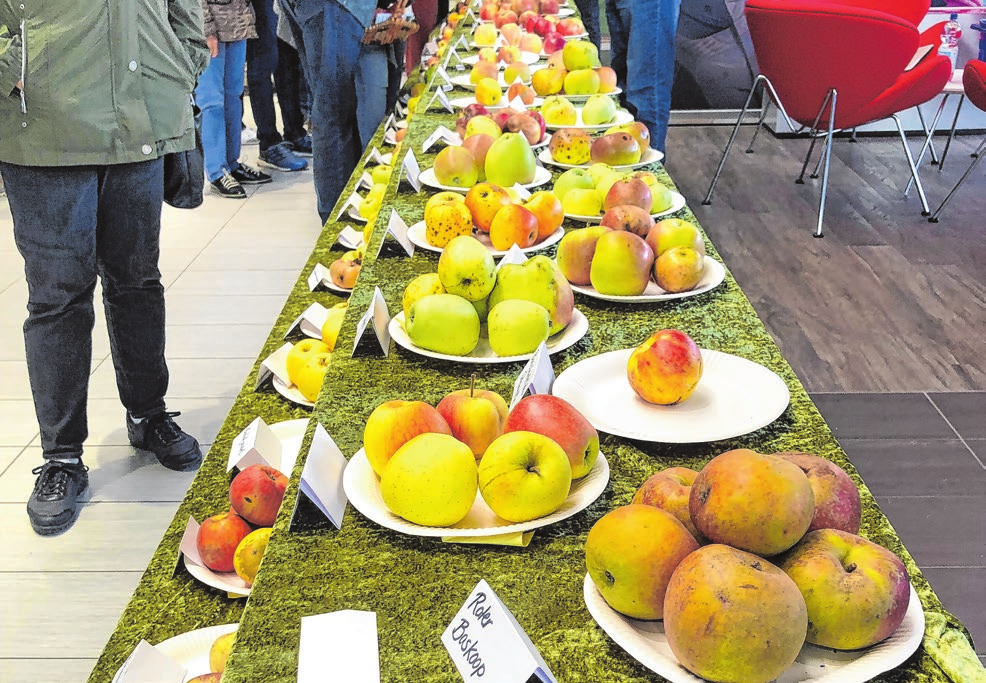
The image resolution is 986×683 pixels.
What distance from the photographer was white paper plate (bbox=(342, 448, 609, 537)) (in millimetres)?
881

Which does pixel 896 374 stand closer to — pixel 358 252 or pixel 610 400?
pixel 358 252

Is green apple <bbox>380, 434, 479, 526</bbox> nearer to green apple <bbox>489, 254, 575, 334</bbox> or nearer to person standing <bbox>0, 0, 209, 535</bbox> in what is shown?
green apple <bbox>489, 254, 575, 334</bbox>

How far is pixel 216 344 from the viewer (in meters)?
3.21

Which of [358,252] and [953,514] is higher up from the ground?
[358,252]

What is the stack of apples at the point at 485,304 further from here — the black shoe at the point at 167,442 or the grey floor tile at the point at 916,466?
the grey floor tile at the point at 916,466

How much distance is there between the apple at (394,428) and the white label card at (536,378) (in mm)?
118

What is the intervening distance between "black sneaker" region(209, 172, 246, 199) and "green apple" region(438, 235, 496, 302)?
3906 millimetres

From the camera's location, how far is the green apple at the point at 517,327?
123 cm

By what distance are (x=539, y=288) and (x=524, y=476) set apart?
0.47 meters

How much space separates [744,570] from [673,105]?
6.11 metres

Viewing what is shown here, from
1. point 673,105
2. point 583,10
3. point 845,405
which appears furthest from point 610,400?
point 673,105

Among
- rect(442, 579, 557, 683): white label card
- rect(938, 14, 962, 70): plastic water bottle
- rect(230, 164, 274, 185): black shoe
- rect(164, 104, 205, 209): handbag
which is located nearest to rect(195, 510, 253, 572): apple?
rect(442, 579, 557, 683): white label card

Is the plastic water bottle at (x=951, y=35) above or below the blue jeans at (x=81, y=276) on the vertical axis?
below

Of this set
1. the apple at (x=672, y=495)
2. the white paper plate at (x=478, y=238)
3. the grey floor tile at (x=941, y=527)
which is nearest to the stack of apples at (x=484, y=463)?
the apple at (x=672, y=495)
